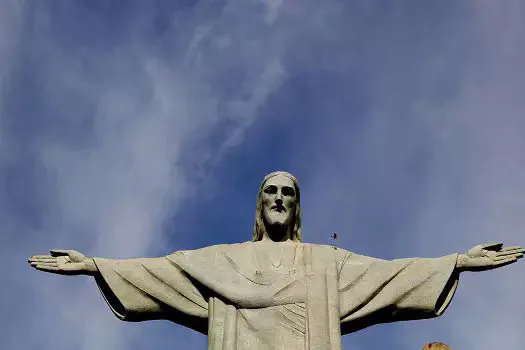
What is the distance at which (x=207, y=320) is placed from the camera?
62.6 ft

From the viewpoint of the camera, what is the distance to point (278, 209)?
20391 millimetres

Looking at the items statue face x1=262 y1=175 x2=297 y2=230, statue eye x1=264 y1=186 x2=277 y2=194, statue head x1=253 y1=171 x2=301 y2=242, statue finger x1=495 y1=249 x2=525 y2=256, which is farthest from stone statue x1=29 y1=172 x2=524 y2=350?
statue eye x1=264 y1=186 x2=277 y2=194

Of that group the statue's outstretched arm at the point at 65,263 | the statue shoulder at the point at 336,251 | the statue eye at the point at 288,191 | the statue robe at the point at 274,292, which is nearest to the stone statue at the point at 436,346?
the statue robe at the point at 274,292

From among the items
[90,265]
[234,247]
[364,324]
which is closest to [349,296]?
[364,324]

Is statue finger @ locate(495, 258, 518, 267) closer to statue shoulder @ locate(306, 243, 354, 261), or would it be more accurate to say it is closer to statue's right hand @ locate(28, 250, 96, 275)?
statue shoulder @ locate(306, 243, 354, 261)

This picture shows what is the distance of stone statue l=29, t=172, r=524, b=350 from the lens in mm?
18641

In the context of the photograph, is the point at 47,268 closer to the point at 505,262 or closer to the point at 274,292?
the point at 274,292

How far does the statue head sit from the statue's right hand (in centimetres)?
306

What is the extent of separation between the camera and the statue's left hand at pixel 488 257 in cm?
1947

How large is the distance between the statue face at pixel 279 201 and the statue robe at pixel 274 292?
0.66 m

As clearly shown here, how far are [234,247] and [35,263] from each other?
3.41 m

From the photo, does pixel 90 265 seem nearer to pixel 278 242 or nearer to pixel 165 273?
pixel 165 273

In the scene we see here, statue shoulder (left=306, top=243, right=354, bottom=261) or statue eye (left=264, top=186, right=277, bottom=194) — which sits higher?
statue eye (left=264, top=186, right=277, bottom=194)

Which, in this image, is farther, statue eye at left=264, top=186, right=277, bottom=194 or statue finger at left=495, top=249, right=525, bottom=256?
statue eye at left=264, top=186, right=277, bottom=194
